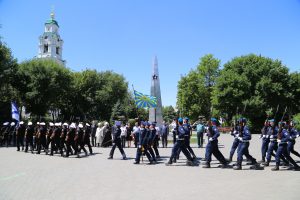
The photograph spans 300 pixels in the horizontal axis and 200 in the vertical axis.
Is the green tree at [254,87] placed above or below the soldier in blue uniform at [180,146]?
above

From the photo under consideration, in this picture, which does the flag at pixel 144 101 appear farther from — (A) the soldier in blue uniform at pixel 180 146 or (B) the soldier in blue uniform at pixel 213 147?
(B) the soldier in blue uniform at pixel 213 147

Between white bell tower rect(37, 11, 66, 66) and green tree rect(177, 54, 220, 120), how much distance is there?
3500 centimetres

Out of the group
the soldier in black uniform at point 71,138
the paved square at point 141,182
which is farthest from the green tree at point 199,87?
the paved square at point 141,182

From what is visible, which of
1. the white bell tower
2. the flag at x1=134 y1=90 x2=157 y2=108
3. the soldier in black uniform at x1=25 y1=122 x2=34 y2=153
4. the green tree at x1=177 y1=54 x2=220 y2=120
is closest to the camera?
the soldier in black uniform at x1=25 y1=122 x2=34 y2=153

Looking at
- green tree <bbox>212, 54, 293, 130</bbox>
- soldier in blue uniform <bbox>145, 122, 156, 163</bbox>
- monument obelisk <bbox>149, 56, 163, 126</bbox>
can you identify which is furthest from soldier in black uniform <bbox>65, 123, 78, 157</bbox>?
green tree <bbox>212, 54, 293, 130</bbox>

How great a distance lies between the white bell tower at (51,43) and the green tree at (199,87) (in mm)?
34995

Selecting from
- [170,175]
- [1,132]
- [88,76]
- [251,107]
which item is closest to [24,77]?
[88,76]

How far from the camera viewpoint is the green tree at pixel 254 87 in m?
48.8

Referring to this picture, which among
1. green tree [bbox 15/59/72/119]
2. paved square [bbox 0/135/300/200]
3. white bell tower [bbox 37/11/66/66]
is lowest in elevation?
paved square [bbox 0/135/300/200]

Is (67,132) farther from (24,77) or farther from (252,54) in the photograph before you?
(252,54)

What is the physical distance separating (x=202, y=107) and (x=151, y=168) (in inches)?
2060

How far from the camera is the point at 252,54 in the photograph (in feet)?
173

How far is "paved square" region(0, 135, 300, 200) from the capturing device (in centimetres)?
777

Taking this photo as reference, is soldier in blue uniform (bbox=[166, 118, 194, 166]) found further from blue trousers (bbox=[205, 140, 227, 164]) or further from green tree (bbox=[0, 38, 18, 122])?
green tree (bbox=[0, 38, 18, 122])
